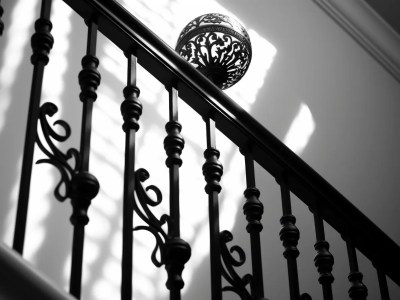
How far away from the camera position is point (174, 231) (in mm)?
2025

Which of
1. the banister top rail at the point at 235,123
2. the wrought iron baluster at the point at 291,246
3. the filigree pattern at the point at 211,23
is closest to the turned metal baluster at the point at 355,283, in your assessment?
the banister top rail at the point at 235,123

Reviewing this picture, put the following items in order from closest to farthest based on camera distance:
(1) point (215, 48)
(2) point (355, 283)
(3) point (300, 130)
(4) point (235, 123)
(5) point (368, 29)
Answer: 1. (4) point (235, 123)
2. (2) point (355, 283)
3. (1) point (215, 48)
4. (3) point (300, 130)
5. (5) point (368, 29)

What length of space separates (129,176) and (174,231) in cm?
20

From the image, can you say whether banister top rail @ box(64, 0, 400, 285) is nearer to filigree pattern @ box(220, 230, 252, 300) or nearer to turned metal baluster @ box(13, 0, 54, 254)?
turned metal baluster @ box(13, 0, 54, 254)

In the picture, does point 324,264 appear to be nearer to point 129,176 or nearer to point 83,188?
point 129,176

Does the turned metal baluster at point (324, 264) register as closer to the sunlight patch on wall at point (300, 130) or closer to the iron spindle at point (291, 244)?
the iron spindle at point (291, 244)

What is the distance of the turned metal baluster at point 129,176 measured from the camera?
1.82 metres

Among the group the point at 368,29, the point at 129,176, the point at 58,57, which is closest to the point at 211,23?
the point at 58,57

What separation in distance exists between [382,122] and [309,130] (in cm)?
111

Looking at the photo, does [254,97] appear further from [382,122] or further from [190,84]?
[190,84]

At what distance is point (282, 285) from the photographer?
4.75 meters

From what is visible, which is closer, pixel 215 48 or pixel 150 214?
pixel 150 214

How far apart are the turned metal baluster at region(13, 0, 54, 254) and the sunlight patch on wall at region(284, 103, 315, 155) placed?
11.6 feet

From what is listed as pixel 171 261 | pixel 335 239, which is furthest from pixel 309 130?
pixel 171 261
